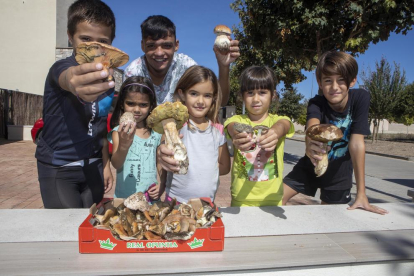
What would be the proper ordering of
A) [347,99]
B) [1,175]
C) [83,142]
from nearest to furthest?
[83,142]
[347,99]
[1,175]

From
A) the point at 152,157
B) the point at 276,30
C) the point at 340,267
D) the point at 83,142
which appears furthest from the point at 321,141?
the point at 276,30

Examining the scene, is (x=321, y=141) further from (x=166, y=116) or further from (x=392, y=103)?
(x=392, y=103)

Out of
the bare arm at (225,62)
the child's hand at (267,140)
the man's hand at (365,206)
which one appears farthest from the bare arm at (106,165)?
the man's hand at (365,206)

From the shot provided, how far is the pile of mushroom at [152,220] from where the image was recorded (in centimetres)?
131

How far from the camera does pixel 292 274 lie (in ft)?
4.15

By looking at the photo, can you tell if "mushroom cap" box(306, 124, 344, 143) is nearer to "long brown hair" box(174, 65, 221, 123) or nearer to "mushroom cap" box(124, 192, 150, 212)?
"long brown hair" box(174, 65, 221, 123)

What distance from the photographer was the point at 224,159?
2.37 metres

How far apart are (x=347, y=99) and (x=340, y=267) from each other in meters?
1.51

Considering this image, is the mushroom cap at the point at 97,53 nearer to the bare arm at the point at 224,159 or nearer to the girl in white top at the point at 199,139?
the girl in white top at the point at 199,139

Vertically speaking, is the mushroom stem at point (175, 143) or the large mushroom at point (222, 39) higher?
the large mushroom at point (222, 39)

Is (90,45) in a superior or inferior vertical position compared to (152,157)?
superior

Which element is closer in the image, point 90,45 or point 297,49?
point 90,45

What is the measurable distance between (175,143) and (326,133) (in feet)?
3.01

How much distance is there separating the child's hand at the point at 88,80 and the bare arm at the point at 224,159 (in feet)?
4.09
